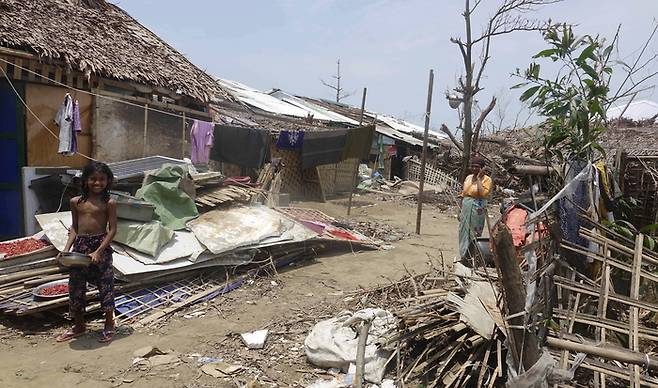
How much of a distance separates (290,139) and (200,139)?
285 centimetres

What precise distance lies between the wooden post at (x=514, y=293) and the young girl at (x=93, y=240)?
3299mm

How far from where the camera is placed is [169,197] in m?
5.93

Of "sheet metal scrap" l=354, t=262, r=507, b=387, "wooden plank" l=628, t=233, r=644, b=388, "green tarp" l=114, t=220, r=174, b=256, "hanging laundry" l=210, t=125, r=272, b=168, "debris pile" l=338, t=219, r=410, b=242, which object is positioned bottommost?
"debris pile" l=338, t=219, r=410, b=242

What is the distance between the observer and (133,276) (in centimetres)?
485

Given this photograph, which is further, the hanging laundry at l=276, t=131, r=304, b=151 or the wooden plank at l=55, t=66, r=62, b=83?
the hanging laundry at l=276, t=131, r=304, b=151

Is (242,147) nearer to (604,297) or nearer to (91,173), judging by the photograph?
(91,173)

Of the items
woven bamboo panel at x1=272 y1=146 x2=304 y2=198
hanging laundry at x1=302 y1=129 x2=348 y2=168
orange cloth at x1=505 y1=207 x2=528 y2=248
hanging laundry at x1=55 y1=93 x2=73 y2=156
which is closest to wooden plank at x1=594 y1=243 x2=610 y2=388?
orange cloth at x1=505 y1=207 x2=528 y2=248

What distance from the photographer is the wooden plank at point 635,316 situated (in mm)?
2352

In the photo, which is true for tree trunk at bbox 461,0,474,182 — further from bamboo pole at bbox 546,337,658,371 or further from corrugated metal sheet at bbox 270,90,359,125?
bamboo pole at bbox 546,337,658,371

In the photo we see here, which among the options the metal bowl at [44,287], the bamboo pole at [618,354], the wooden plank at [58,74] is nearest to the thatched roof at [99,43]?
the wooden plank at [58,74]

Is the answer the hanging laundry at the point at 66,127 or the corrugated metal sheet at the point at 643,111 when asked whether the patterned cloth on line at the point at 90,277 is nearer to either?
the hanging laundry at the point at 66,127

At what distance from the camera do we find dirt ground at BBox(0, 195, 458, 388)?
3.50 meters

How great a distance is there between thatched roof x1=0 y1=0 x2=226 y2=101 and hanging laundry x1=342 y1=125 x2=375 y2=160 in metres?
3.57

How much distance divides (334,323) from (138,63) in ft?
18.2
